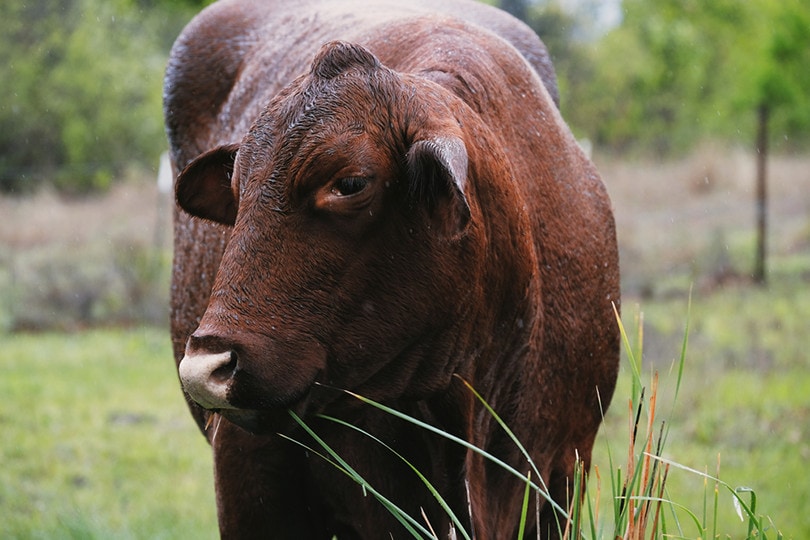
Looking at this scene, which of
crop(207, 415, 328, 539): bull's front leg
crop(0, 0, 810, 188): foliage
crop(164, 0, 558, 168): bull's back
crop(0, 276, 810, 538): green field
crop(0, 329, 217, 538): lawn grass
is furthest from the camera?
crop(0, 0, 810, 188): foliage

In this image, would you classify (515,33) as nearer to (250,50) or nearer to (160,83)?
(250,50)

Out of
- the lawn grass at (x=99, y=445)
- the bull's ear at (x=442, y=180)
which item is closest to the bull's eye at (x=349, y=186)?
the bull's ear at (x=442, y=180)

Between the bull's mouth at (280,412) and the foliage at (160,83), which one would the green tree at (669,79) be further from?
the bull's mouth at (280,412)

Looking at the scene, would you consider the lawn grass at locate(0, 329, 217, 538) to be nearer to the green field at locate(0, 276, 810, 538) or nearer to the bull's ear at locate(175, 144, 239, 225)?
the green field at locate(0, 276, 810, 538)

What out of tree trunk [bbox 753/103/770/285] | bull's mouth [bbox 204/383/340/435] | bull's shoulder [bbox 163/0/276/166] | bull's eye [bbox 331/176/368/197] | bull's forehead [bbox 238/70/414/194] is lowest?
tree trunk [bbox 753/103/770/285]

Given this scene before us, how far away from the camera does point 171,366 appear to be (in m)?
11.5

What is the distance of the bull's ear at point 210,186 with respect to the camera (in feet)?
9.68

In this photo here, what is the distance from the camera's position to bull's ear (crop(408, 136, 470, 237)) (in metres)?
2.39

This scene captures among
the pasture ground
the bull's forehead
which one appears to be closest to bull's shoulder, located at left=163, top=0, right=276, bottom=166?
the pasture ground

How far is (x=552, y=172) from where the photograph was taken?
3385 mm

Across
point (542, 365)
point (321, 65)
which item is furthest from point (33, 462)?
point (321, 65)

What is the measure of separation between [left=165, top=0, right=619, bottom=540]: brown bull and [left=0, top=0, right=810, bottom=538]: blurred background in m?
0.39

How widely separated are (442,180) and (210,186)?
0.82 metres

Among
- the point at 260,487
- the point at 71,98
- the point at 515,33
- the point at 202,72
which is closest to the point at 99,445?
the point at 202,72
